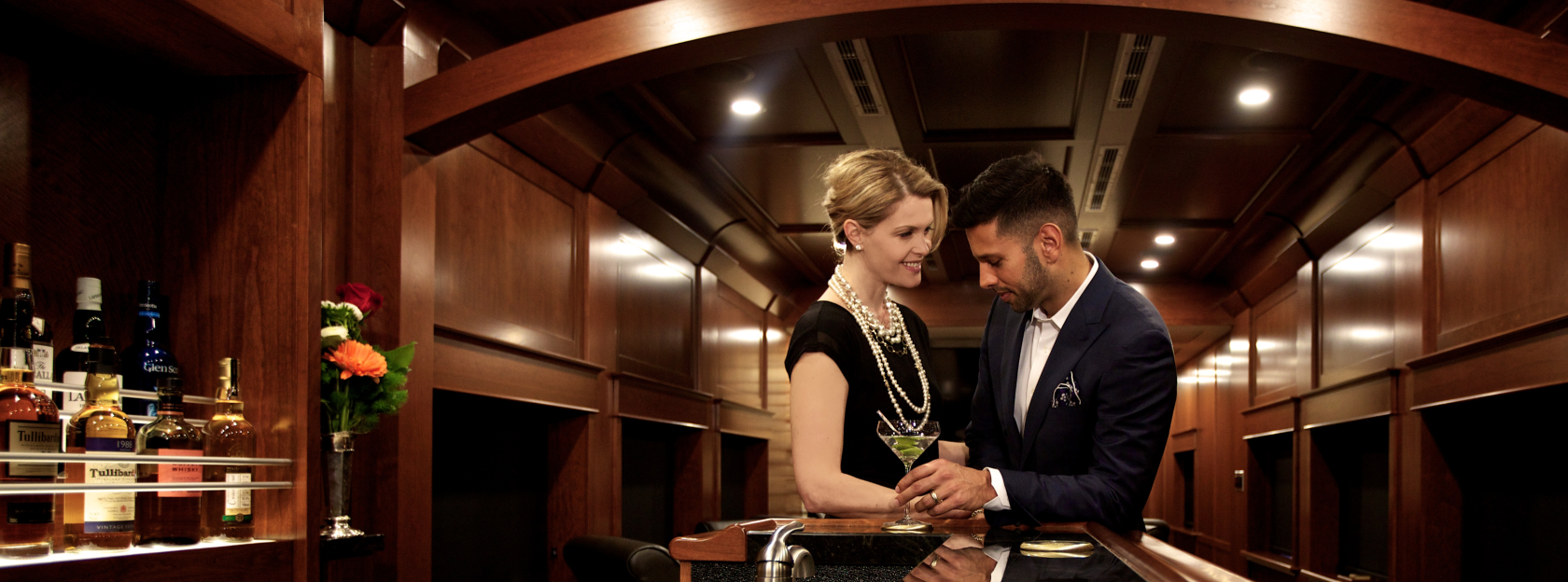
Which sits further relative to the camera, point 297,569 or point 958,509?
point 297,569

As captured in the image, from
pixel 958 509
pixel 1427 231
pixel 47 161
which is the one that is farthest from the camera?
pixel 1427 231

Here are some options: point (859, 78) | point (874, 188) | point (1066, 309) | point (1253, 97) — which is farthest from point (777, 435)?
point (1066, 309)

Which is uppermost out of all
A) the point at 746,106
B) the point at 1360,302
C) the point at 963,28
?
the point at 746,106

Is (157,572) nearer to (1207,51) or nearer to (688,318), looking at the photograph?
(1207,51)

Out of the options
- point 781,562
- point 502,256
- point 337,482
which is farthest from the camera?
point 502,256

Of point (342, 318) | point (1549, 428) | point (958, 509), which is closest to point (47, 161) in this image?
point (342, 318)

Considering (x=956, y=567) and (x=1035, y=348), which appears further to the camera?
(x=1035, y=348)

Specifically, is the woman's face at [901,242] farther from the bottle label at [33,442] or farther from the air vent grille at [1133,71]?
the air vent grille at [1133,71]

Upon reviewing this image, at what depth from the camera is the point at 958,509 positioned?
1.88 meters

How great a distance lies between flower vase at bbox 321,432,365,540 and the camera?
9.25 ft

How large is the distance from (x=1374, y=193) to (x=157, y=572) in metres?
5.95

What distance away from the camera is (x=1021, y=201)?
7.68 ft

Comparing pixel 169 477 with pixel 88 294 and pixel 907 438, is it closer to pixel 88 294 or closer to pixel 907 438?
pixel 88 294

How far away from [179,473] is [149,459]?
0.16 metres
